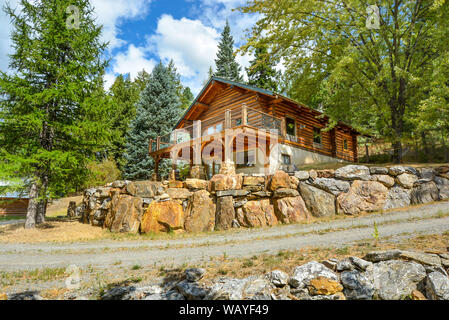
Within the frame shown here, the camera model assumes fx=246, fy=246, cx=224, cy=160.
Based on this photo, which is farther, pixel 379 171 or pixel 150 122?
pixel 150 122

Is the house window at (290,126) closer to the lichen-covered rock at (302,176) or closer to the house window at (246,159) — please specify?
the house window at (246,159)

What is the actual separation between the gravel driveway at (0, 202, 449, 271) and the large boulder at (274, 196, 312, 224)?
797 millimetres

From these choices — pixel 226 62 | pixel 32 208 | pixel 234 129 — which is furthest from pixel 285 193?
pixel 226 62

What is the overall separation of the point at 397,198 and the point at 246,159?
10401 millimetres

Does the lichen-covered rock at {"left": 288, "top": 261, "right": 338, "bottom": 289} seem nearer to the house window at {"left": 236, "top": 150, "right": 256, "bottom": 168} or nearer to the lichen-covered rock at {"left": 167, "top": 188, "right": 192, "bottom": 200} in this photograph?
the lichen-covered rock at {"left": 167, "top": 188, "right": 192, "bottom": 200}

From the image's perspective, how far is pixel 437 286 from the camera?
158 inches

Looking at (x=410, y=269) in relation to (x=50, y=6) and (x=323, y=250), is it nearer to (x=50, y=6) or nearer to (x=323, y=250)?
(x=323, y=250)

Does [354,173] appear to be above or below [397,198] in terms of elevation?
above

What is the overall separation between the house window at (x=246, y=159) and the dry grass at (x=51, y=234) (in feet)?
34.8

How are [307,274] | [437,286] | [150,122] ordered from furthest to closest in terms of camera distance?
1. [150,122]
2. [307,274]
3. [437,286]

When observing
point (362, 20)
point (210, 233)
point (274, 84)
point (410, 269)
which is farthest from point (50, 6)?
point (274, 84)

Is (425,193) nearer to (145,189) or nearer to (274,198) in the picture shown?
(274,198)

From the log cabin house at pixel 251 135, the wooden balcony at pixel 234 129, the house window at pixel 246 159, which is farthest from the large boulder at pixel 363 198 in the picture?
the house window at pixel 246 159

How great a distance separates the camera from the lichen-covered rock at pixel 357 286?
14.0 ft
